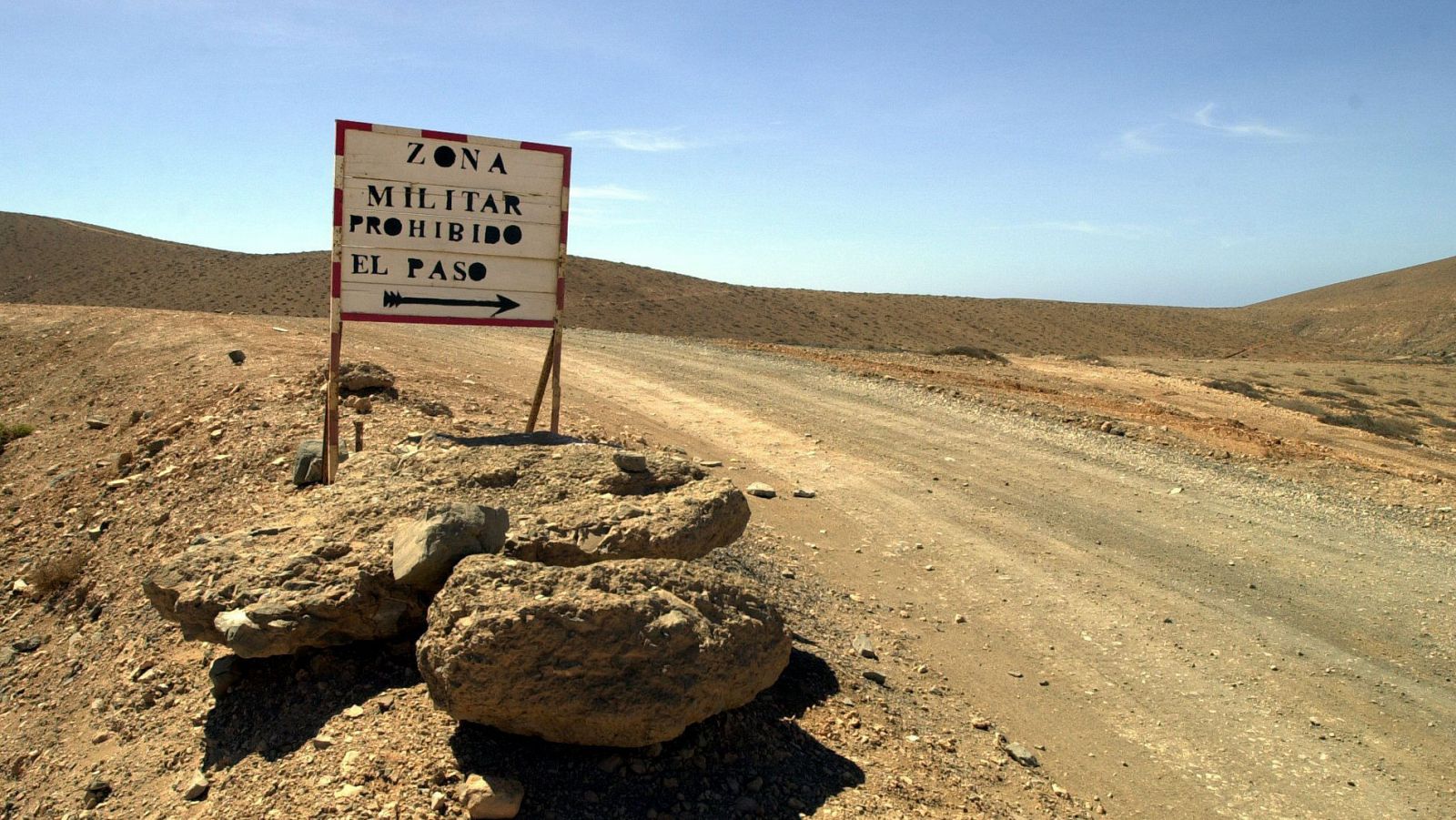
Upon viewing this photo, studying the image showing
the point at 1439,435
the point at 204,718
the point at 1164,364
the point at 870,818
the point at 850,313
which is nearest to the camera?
the point at 870,818

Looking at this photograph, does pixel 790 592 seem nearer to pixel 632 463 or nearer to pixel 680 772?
pixel 632 463

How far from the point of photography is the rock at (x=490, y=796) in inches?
126

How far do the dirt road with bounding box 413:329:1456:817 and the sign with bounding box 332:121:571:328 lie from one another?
2718 millimetres

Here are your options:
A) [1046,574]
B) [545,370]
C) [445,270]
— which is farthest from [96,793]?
[1046,574]

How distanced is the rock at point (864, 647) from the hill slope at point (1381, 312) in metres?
67.9

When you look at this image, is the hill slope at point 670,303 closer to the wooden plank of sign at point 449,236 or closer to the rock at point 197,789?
the wooden plank of sign at point 449,236

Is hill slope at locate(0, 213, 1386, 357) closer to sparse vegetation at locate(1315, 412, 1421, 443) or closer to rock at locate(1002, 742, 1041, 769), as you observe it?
sparse vegetation at locate(1315, 412, 1421, 443)

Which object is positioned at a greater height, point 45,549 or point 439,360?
point 439,360

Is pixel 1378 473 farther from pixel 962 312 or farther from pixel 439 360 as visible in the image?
pixel 962 312

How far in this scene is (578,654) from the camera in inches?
132

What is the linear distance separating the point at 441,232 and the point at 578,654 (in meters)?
4.08

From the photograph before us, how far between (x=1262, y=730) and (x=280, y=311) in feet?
148

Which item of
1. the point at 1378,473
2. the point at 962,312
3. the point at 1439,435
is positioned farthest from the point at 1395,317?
the point at 1378,473

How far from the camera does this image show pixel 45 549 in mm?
6867
